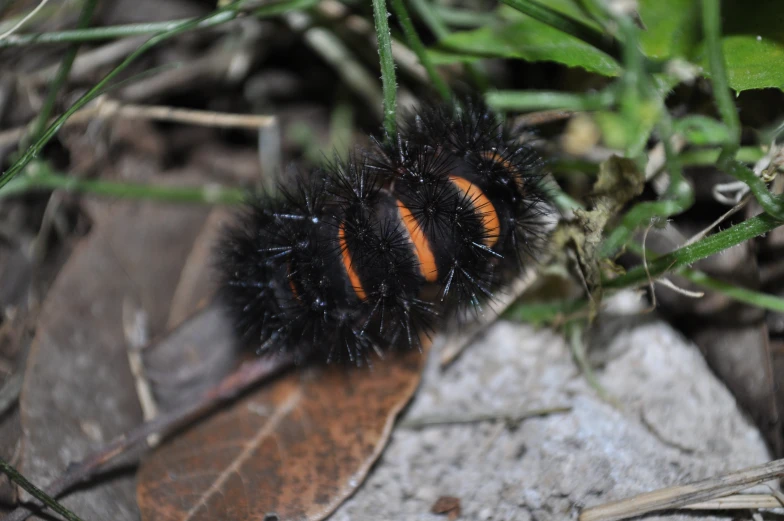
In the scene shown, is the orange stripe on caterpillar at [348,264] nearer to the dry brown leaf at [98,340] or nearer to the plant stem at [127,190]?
the plant stem at [127,190]

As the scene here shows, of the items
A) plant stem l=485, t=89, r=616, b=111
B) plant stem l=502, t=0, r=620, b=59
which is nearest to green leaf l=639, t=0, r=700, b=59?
plant stem l=502, t=0, r=620, b=59

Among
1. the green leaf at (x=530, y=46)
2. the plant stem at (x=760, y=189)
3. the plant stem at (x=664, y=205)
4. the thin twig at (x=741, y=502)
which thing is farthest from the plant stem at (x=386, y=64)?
the thin twig at (x=741, y=502)

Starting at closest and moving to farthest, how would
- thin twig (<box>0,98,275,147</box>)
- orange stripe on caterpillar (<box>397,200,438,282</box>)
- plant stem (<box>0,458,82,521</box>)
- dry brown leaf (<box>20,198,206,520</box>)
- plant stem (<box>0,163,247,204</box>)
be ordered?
plant stem (<box>0,458,82,521</box>) < orange stripe on caterpillar (<box>397,200,438,282</box>) < dry brown leaf (<box>20,198,206,520</box>) < plant stem (<box>0,163,247,204</box>) < thin twig (<box>0,98,275,147</box>)

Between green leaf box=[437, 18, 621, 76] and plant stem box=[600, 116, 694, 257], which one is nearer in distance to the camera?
plant stem box=[600, 116, 694, 257]

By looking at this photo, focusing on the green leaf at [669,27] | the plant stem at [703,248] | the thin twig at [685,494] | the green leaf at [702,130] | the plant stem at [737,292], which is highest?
the green leaf at [669,27]

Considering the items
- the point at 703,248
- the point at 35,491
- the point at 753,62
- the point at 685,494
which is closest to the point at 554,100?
the point at 753,62

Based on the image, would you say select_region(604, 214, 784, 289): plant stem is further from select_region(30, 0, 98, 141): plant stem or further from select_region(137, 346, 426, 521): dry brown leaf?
select_region(30, 0, 98, 141): plant stem

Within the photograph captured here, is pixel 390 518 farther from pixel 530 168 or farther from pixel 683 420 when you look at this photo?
pixel 530 168
